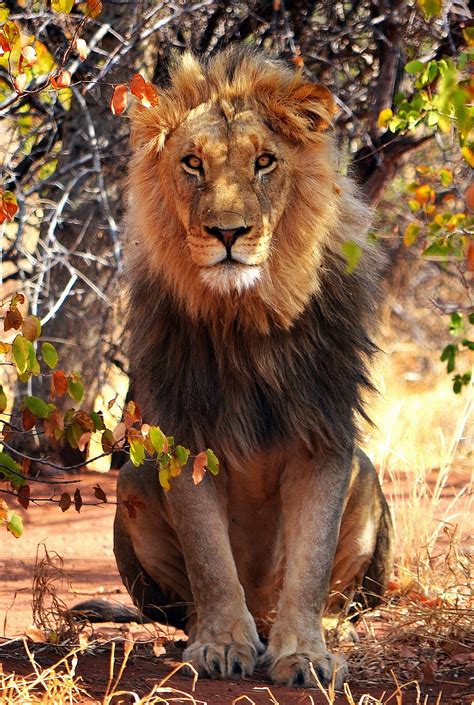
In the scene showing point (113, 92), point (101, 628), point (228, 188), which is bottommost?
point (101, 628)

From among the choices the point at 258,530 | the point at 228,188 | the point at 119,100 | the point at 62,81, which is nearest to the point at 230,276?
the point at 228,188

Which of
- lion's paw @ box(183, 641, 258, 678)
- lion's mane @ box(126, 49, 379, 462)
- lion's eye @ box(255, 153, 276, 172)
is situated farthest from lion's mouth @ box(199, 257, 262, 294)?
lion's paw @ box(183, 641, 258, 678)

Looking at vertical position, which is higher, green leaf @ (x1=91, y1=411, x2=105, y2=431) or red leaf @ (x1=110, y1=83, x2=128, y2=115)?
red leaf @ (x1=110, y1=83, x2=128, y2=115)

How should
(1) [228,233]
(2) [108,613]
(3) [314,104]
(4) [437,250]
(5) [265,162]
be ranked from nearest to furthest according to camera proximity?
1. (1) [228,233]
2. (5) [265,162]
3. (3) [314,104]
4. (4) [437,250]
5. (2) [108,613]

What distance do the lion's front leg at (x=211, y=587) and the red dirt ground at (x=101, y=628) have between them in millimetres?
87

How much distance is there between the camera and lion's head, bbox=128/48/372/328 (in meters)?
3.48

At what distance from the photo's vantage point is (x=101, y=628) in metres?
4.52

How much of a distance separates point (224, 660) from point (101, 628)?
1167 millimetres

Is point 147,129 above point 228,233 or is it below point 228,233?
above

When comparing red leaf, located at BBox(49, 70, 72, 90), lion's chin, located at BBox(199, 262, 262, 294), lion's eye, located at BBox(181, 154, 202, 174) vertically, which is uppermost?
red leaf, located at BBox(49, 70, 72, 90)

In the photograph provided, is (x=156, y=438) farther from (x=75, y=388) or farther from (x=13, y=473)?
(x=13, y=473)

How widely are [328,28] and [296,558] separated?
345cm

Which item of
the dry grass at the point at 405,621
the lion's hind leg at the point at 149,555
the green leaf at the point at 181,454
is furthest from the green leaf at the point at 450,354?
the green leaf at the point at 181,454

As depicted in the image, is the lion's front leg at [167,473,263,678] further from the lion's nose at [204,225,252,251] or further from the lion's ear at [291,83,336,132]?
the lion's ear at [291,83,336,132]
